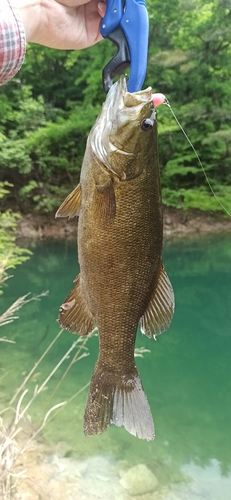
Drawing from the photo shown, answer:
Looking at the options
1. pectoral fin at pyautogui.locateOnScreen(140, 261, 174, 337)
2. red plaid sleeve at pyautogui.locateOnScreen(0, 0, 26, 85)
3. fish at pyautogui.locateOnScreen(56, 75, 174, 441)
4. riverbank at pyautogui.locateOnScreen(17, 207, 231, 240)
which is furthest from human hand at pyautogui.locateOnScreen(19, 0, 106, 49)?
riverbank at pyautogui.locateOnScreen(17, 207, 231, 240)

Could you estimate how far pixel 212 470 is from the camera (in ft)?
15.6

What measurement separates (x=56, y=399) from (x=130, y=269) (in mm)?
4648

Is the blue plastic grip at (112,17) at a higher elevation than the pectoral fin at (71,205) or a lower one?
higher

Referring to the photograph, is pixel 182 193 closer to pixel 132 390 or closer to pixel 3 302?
pixel 3 302

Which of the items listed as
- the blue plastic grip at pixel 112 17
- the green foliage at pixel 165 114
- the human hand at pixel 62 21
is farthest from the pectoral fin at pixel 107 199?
the green foliage at pixel 165 114

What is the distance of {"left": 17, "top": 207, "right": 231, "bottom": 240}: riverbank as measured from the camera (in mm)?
13656

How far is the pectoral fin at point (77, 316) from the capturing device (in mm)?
1422

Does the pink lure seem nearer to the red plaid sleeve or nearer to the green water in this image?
the red plaid sleeve

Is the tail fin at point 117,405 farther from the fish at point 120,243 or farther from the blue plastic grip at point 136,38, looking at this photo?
the blue plastic grip at point 136,38

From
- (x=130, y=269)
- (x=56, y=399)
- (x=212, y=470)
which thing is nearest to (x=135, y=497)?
(x=212, y=470)

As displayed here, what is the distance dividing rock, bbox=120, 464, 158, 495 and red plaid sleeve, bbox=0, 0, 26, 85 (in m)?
3.82

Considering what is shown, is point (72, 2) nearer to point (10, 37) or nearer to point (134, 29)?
point (10, 37)

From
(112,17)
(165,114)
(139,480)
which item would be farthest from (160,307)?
(165,114)

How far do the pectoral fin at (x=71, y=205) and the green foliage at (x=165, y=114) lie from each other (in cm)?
1220
